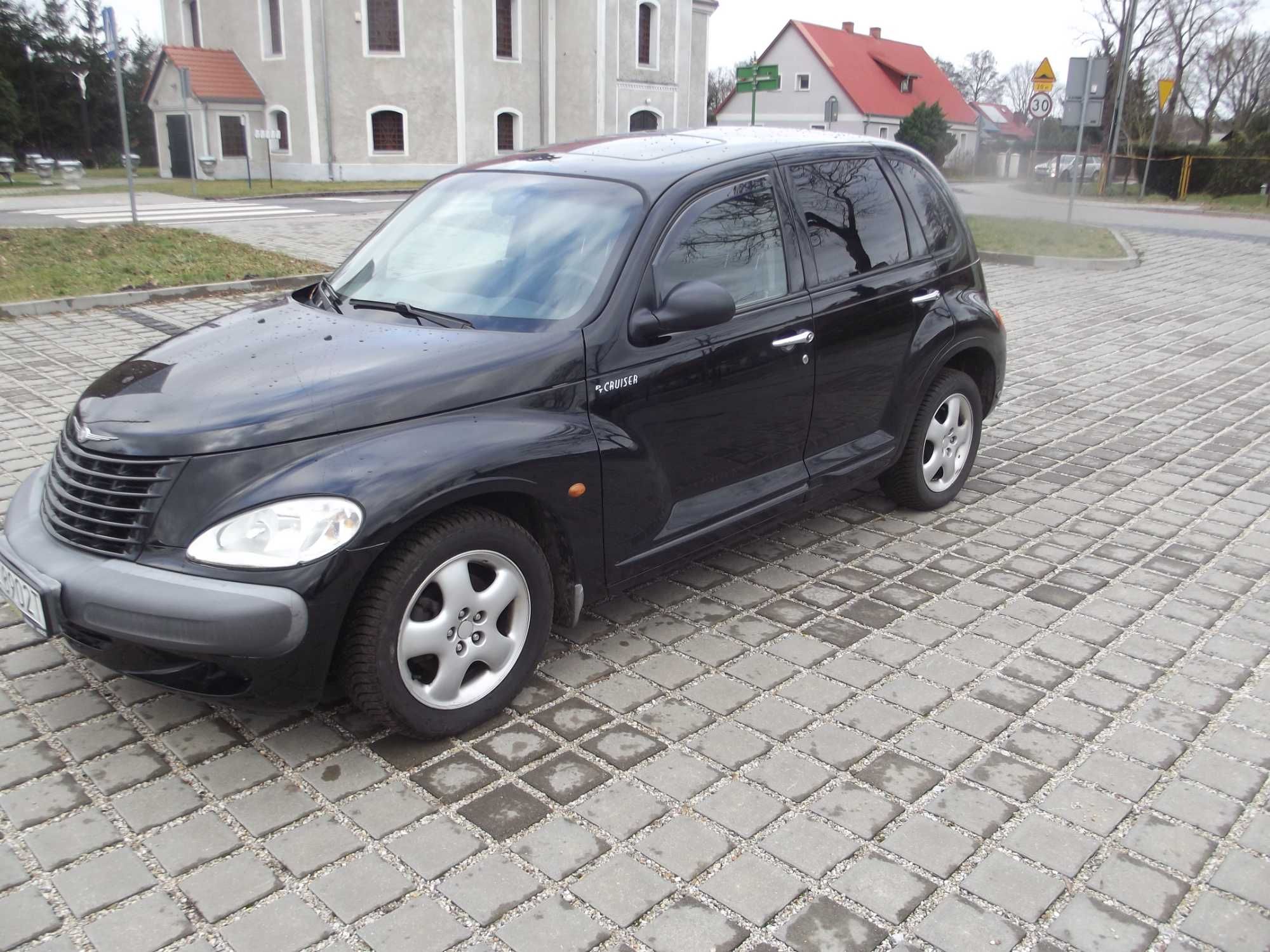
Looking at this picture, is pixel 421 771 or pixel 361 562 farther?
pixel 421 771

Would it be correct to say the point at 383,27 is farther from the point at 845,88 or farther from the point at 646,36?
the point at 845,88

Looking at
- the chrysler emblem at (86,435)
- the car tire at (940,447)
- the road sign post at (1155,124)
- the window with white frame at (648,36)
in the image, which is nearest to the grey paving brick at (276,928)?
the chrysler emblem at (86,435)

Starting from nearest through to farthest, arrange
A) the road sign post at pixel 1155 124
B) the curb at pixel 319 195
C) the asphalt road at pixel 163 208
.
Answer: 1. the asphalt road at pixel 163 208
2. the curb at pixel 319 195
3. the road sign post at pixel 1155 124

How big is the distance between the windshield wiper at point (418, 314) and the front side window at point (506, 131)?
3636 cm

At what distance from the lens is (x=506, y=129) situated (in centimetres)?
3919

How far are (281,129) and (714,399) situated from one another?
3760cm

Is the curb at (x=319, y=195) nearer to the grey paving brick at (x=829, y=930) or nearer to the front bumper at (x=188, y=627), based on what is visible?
the front bumper at (x=188, y=627)

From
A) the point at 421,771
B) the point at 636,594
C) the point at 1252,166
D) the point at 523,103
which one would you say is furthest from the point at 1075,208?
the point at 421,771

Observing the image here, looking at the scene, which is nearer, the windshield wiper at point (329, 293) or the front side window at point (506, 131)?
the windshield wiper at point (329, 293)

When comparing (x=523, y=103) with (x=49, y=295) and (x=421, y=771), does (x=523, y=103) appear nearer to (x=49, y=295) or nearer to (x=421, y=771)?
(x=49, y=295)

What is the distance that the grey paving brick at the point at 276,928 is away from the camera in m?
2.62

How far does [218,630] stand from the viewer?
295 cm

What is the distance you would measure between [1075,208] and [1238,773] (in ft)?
80.7

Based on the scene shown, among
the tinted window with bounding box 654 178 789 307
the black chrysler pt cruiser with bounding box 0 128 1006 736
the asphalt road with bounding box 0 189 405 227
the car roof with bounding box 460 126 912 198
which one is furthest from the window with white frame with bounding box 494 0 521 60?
the tinted window with bounding box 654 178 789 307
